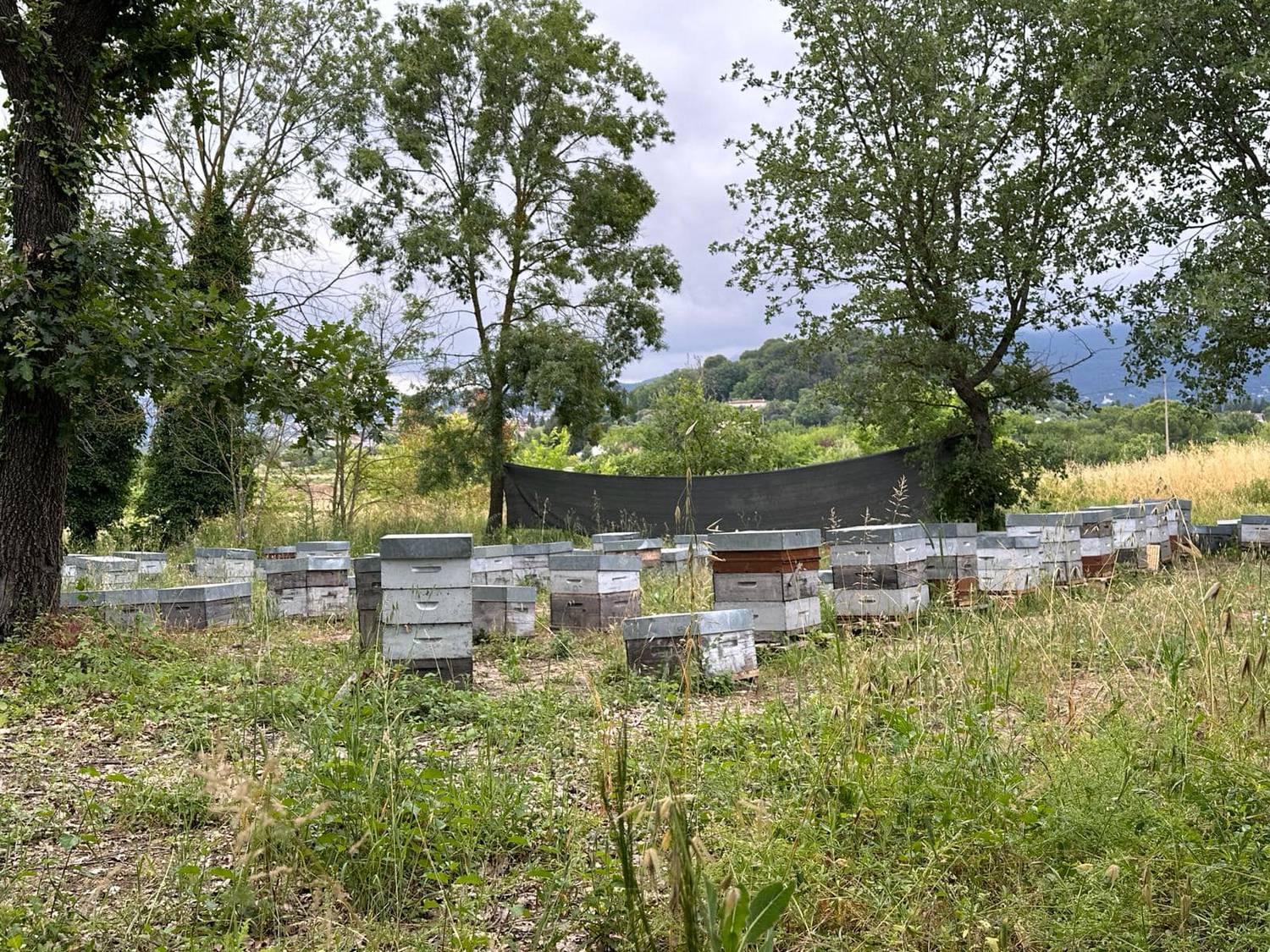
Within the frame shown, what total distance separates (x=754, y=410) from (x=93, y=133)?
45.1ft

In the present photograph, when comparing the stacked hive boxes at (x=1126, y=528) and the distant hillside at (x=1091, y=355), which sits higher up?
the distant hillside at (x=1091, y=355)

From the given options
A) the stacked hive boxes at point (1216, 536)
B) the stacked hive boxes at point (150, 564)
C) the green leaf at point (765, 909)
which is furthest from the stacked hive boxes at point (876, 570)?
the stacked hive boxes at point (150, 564)

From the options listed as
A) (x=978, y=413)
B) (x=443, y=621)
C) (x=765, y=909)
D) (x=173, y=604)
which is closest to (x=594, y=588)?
(x=443, y=621)

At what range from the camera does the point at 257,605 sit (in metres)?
6.81

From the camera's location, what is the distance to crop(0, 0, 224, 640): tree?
5836 millimetres

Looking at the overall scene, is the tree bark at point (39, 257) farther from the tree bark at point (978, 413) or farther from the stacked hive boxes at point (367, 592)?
the tree bark at point (978, 413)

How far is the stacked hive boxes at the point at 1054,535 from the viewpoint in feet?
22.7

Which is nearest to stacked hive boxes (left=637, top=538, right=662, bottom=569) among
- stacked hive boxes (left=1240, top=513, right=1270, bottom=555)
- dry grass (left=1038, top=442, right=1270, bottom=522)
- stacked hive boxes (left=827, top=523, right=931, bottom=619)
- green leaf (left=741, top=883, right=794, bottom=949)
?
stacked hive boxes (left=827, top=523, right=931, bottom=619)

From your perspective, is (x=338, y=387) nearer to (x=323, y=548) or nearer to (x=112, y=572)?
(x=112, y=572)

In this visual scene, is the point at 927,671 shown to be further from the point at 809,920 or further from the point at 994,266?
the point at 994,266

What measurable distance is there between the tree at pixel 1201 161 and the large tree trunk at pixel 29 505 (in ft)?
33.2

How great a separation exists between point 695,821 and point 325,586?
20.2ft

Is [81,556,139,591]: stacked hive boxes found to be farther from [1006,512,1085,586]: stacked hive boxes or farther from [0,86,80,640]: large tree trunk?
[1006,512,1085,586]: stacked hive boxes

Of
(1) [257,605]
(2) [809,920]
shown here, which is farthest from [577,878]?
(1) [257,605]
